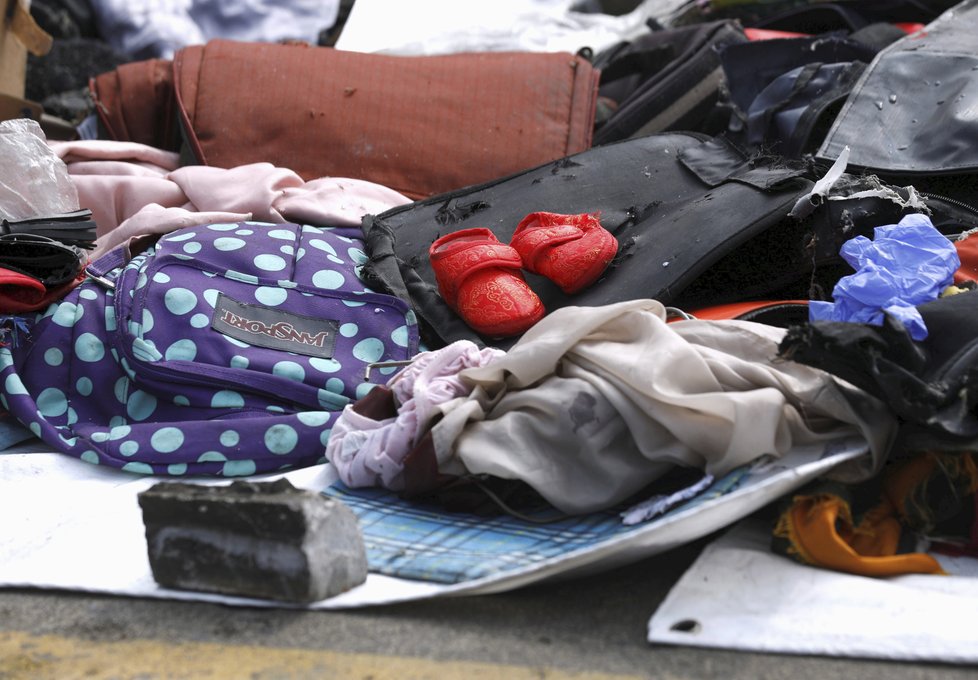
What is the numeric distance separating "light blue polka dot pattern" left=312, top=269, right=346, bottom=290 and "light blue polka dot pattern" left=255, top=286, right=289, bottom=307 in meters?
0.08

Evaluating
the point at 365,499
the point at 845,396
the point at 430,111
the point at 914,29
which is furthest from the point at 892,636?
the point at 914,29

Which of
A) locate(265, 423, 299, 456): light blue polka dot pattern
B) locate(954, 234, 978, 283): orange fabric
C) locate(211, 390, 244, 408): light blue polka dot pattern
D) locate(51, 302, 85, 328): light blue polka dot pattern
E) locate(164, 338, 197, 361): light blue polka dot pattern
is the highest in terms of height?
locate(954, 234, 978, 283): orange fabric

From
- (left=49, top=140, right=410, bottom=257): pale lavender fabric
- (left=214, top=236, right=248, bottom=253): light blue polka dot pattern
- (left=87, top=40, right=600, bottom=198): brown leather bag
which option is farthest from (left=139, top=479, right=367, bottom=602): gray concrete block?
(left=87, top=40, right=600, bottom=198): brown leather bag

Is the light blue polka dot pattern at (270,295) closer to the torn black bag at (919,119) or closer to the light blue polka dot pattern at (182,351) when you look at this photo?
the light blue polka dot pattern at (182,351)

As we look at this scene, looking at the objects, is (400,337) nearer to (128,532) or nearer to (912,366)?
(128,532)

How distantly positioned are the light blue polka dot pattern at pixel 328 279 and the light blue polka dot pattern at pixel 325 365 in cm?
20

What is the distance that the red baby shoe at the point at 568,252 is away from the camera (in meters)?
2.12

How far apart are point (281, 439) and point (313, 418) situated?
0.07 metres

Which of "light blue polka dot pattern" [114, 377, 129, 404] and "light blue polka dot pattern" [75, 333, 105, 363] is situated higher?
"light blue polka dot pattern" [75, 333, 105, 363]

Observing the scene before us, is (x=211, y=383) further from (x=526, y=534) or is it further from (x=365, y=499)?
(x=526, y=534)

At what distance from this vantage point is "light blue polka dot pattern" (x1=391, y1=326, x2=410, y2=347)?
6.99 feet

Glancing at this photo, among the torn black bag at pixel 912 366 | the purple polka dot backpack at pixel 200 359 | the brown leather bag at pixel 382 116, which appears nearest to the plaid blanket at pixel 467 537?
the torn black bag at pixel 912 366

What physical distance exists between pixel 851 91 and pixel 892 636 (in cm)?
162

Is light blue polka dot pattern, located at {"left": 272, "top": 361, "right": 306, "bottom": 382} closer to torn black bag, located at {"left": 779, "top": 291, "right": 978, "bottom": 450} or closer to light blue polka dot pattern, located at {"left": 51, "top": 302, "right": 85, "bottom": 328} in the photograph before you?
light blue polka dot pattern, located at {"left": 51, "top": 302, "right": 85, "bottom": 328}
